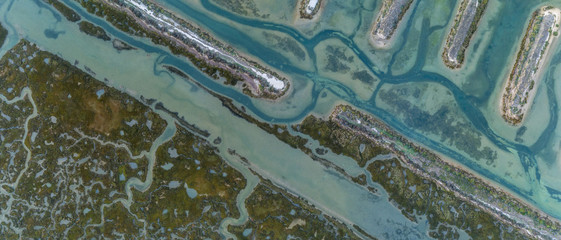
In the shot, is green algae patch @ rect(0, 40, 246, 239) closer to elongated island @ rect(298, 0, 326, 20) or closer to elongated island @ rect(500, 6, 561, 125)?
elongated island @ rect(298, 0, 326, 20)

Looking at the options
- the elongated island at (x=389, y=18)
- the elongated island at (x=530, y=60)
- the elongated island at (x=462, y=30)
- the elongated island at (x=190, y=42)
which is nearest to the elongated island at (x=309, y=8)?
the elongated island at (x=389, y=18)

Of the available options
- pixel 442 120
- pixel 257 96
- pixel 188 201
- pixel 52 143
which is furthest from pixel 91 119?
pixel 442 120

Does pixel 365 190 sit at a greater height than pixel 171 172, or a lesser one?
greater

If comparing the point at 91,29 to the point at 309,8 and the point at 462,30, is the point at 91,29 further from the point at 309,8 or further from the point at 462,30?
the point at 462,30

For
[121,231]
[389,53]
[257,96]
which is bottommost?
[121,231]

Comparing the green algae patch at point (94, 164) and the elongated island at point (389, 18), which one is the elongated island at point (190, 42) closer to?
the green algae patch at point (94, 164)

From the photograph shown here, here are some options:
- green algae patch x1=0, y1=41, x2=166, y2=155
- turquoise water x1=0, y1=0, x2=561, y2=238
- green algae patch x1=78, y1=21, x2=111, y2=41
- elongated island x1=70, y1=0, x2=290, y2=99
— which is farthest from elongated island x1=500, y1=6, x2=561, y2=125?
green algae patch x1=78, y1=21, x2=111, y2=41

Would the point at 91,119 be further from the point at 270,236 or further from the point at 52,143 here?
the point at 270,236
